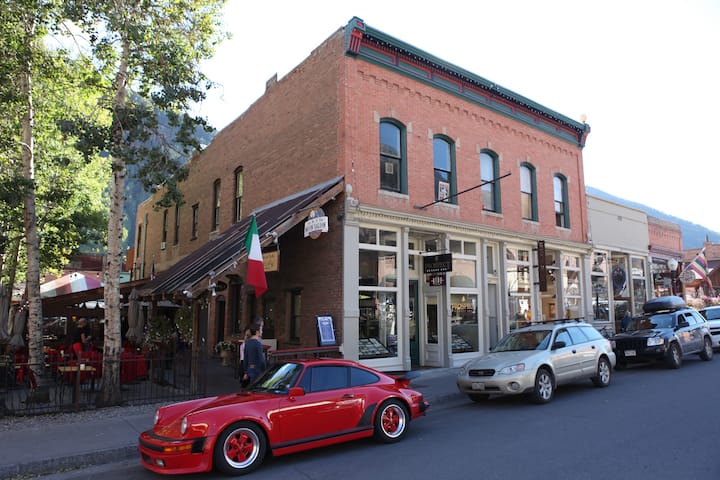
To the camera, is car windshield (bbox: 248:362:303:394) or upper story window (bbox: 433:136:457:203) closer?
car windshield (bbox: 248:362:303:394)

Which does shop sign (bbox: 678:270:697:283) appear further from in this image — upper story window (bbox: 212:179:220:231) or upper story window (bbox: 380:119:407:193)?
upper story window (bbox: 212:179:220:231)

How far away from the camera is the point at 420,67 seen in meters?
15.3

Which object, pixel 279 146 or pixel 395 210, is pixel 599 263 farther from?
pixel 279 146

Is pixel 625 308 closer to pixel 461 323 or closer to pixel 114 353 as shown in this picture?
pixel 461 323

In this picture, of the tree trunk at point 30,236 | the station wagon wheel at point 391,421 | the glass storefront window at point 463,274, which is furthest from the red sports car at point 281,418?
the glass storefront window at point 463,274

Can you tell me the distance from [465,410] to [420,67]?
10.3 metres

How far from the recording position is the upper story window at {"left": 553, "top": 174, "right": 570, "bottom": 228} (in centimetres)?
2028

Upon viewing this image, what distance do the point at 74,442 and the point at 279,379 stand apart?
3.26 m

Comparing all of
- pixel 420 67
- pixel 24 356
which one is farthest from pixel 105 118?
pixel 420 67

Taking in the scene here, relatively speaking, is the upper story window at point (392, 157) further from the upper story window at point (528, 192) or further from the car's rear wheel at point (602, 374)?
the car's rear wheel at point (602, 374)

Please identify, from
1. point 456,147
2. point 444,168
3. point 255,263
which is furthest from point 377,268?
point 456,147

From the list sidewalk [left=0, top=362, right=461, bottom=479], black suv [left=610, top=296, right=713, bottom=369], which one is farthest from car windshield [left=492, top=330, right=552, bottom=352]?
black suv [left=610, top=296, right=713, bottom=369]

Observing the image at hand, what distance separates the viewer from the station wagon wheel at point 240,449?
5.93 meters

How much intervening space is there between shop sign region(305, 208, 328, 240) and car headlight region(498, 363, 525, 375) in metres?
5.24
